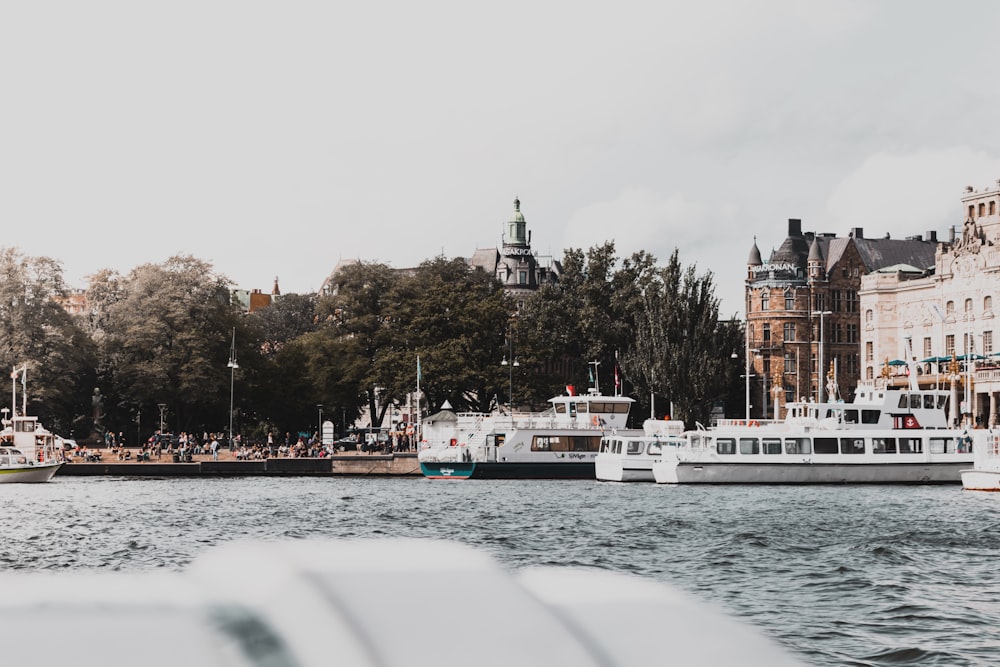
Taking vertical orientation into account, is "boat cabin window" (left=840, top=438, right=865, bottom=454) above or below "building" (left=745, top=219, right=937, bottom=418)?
below

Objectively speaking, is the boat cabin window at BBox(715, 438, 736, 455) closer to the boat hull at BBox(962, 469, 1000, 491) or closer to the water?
the water

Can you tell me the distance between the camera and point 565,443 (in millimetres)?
71000

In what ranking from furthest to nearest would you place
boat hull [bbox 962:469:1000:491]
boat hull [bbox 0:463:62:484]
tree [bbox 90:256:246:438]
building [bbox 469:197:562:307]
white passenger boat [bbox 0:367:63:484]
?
building [bbox 469:197:562:307] < tree [bbox 90:256:246:438] < white passenger boat [bbox 0:367:63:484] < boat hull [bbox 0:463:62:484] < boat hull [bbox 962:469:1000:491]

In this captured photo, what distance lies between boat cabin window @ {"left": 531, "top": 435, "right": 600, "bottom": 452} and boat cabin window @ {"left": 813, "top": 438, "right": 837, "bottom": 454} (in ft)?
39.5

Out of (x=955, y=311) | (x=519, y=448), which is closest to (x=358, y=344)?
(x=519, y=448)

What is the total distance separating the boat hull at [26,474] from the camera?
67.4m

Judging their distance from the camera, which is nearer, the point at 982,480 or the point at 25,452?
the point at 982,480

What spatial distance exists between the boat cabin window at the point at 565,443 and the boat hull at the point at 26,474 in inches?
905

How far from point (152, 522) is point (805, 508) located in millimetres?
19325

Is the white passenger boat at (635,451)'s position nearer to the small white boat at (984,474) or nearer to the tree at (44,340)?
the small white boat at (984,474)

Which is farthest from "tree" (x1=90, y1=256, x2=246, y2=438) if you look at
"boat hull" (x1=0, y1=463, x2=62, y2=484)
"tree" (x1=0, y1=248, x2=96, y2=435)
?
"boat hull" (x1=0, y1=463, x2=62, y2=484)

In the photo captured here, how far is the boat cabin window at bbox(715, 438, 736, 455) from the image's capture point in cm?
6181

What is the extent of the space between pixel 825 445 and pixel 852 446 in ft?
3.90

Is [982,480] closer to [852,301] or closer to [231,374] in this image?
[231,374]
